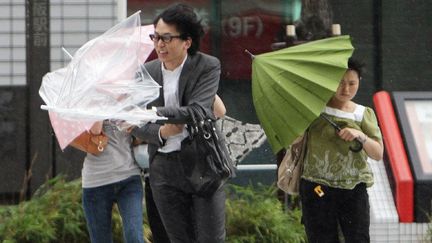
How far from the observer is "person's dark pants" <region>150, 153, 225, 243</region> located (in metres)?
6.30

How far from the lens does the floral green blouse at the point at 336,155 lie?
6562 millimetres

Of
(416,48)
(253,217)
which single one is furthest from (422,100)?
(416,48)

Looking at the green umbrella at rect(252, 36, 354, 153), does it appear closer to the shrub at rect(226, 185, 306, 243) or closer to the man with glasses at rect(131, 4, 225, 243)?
the man with glasses at rect(131, 4, 225, 243)

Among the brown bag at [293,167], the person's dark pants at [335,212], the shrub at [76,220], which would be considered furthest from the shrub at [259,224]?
the person's dark pants at [335,212]

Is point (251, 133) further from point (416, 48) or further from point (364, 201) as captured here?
point (364, 201)

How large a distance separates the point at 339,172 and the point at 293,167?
34 cm

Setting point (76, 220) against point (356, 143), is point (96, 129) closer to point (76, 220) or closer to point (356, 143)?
point (76, 220)

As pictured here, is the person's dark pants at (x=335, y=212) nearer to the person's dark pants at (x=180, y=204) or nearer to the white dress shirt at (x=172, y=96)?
the person's dark pants at (x=180, y=204)

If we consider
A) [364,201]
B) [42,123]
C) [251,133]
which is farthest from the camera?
[251,133]

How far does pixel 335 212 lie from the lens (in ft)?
21.9

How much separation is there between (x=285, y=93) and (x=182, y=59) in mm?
640

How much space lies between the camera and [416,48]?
1259 centimetres

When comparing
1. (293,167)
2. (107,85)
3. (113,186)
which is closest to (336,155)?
(293,167)

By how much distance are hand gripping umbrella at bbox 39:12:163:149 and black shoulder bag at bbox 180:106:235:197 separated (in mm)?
362
